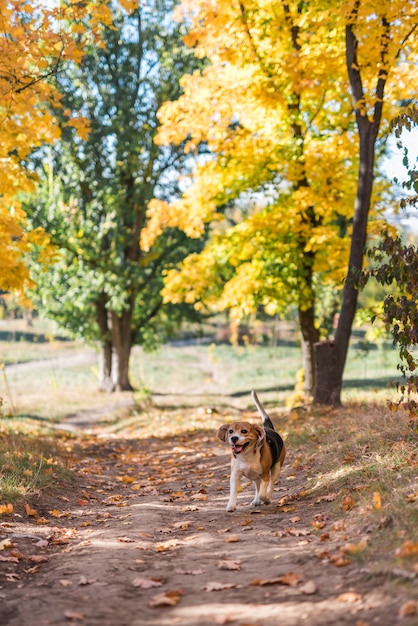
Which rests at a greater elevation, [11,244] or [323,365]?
[11,244]

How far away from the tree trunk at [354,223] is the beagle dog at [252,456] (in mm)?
5158

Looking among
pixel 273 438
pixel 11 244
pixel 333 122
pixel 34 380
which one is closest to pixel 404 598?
pixel 273 438

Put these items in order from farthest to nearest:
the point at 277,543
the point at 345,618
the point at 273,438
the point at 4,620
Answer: the point at 273,438 → the point at 277,543 → the point at 4,620 → the point at 345,618

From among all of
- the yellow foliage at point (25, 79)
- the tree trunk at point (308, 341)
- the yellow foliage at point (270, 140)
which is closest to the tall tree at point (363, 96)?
the yellow foliage at point (270, 140)

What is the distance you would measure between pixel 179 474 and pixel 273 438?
313 centimetres

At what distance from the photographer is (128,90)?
2072 cm

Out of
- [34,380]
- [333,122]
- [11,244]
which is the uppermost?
[333,122]

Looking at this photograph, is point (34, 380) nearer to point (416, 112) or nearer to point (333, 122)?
point (333, 122)

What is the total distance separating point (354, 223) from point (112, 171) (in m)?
10.8

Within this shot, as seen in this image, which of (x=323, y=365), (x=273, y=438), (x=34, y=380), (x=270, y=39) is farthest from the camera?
(x=34, y=380)

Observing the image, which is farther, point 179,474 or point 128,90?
point 128,90

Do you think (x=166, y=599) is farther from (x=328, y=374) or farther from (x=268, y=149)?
(x=268, y=149)

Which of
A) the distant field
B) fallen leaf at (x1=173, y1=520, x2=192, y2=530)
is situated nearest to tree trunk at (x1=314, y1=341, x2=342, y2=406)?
the distant field

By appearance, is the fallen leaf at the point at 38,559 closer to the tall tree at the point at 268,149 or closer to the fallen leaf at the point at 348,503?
the fallen leaf at the point at 348,503
